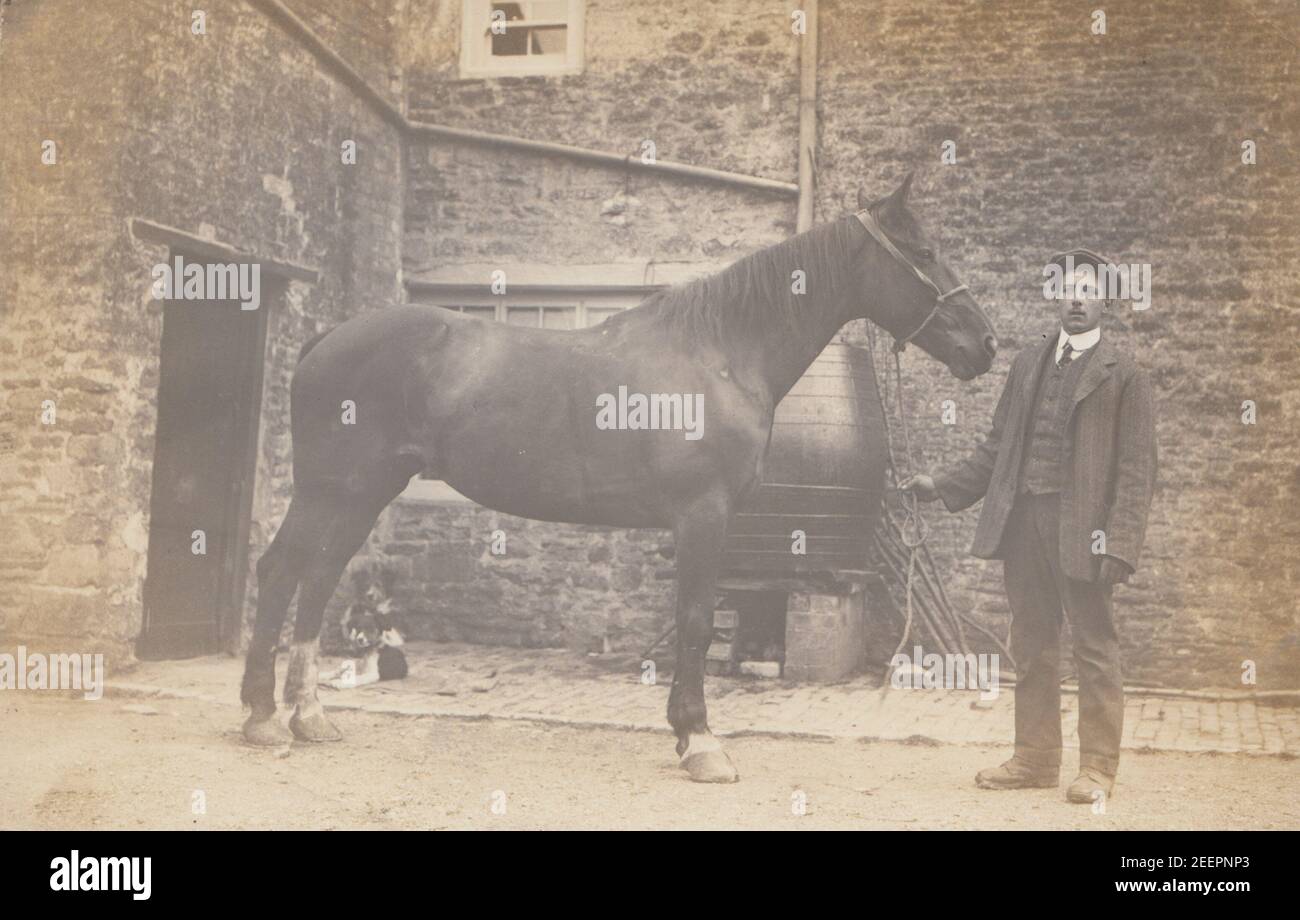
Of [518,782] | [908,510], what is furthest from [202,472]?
[908,510]

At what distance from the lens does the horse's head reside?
5.80 m

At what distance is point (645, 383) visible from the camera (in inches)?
232

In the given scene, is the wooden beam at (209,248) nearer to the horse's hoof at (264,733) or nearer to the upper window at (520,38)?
the upper window at (520,38)

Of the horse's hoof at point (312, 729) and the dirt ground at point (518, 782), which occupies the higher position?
the horse's hoof at point (312, 729)

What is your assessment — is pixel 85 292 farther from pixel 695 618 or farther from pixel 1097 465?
pixel 1097 465

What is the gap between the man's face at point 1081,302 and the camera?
211 inches

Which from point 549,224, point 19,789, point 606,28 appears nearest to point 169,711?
point 19,789

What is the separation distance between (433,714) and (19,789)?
239 cm

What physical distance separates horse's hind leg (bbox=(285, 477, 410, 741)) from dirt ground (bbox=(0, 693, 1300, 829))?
151mm

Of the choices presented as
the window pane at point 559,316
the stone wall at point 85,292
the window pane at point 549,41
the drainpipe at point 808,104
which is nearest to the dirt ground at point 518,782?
the stone wall at point 85,292

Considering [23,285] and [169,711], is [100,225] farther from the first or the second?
[169,711]

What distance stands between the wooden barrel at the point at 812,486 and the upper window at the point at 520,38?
3.60 meters

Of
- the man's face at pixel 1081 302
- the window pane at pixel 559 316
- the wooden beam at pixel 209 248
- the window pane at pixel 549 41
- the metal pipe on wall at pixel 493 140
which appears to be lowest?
the man's face at pixel 1081 302

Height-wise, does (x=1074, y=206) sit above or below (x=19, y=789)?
above
